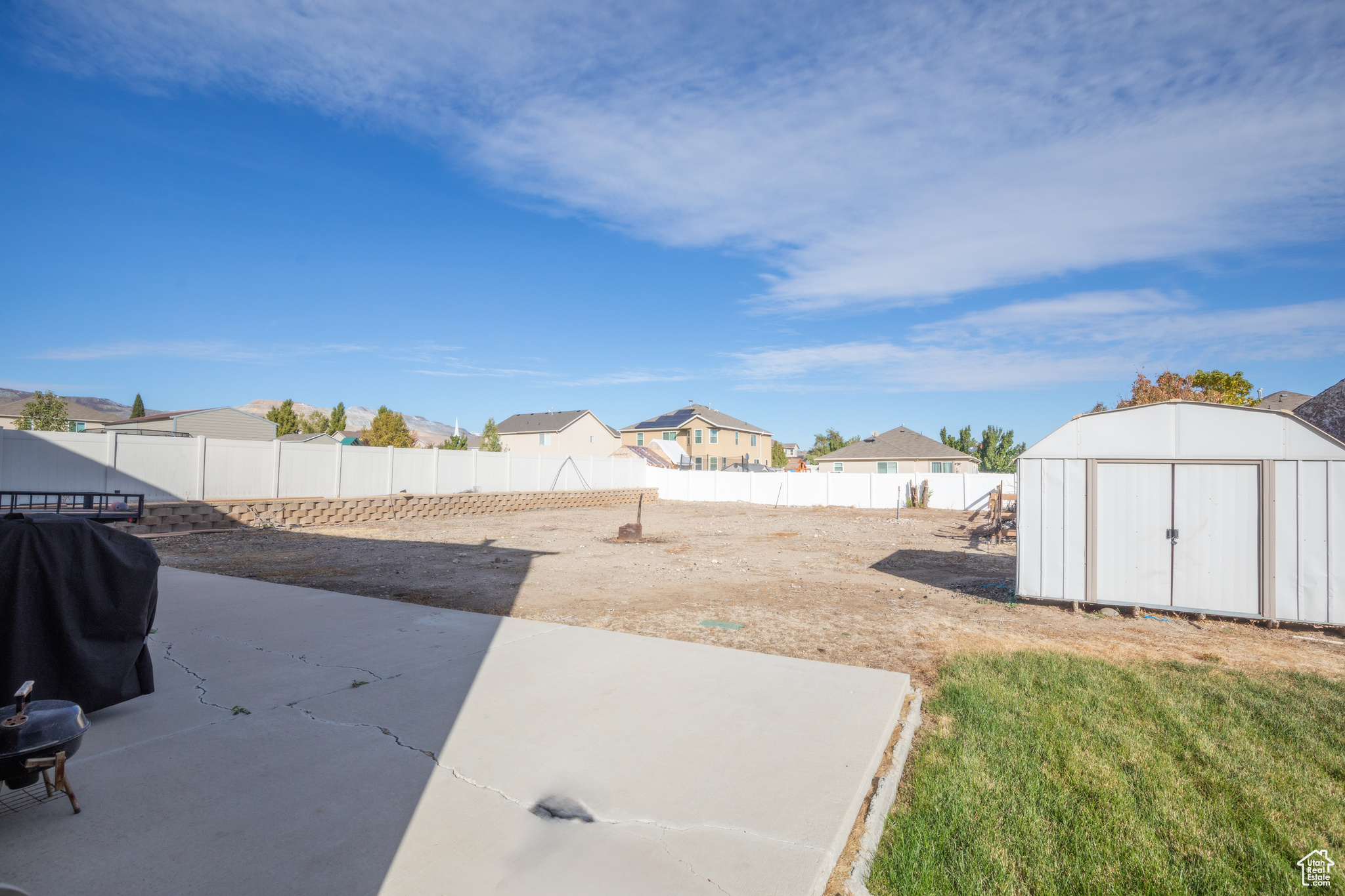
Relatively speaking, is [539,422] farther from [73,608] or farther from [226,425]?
[73,608]

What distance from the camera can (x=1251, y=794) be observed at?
3.79 meters

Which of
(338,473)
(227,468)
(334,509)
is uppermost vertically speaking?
(227,468)

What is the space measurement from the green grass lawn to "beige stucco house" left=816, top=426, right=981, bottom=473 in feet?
135

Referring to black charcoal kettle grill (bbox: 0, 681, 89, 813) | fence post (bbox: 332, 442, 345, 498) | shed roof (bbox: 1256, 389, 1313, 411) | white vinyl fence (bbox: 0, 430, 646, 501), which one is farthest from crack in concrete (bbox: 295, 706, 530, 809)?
shed roof (bbox: 1256, 389, 1313, 411)

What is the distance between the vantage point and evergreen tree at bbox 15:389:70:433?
40656 mm

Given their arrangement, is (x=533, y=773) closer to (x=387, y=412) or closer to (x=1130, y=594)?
(x=1130, y=594)

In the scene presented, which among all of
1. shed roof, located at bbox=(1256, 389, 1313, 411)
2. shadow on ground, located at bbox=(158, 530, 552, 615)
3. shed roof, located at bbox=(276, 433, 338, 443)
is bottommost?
shadow on ground, located at bbox=(158, 530, 552, 615)

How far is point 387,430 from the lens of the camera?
5097 centimetres

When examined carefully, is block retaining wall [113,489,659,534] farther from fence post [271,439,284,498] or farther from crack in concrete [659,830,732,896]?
crack in concrete [659,830,732,896]

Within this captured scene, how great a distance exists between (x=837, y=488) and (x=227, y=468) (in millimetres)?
25584

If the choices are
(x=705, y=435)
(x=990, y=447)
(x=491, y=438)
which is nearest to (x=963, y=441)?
(x=990, y=447)

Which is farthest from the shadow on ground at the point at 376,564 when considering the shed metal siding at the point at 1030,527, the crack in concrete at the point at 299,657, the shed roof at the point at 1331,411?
the shed roof at the point at 1331,411

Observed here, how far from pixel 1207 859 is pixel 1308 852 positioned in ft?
1.77

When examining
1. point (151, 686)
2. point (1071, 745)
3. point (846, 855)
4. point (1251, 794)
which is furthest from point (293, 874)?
point (1251, 794)
